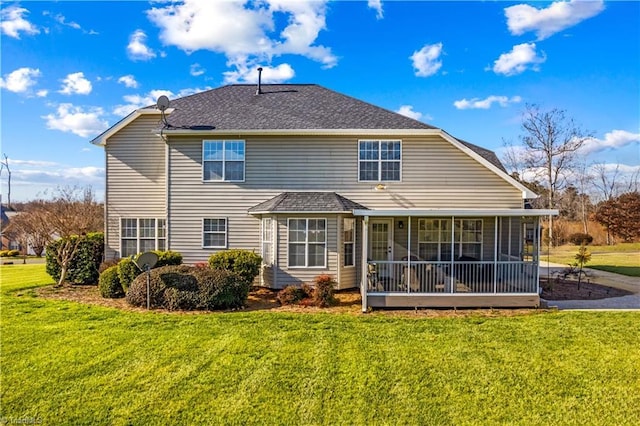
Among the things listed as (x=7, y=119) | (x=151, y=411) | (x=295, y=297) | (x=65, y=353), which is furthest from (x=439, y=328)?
(x=7, y=119)

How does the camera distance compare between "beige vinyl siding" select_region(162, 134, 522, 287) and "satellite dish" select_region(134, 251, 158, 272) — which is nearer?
"satellite dish" select_region(134, 251, 158, 272)

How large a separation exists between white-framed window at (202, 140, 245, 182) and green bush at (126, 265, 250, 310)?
4.49 meters

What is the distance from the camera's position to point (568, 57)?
18.0m

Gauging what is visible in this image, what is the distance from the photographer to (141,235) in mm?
14188

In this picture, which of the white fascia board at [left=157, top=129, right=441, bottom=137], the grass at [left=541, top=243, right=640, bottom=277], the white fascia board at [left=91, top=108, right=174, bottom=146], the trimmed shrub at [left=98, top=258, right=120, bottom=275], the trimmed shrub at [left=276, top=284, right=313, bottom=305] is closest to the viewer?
the trimmed shrub at [left=276, top=284, right=313, bottom=305]

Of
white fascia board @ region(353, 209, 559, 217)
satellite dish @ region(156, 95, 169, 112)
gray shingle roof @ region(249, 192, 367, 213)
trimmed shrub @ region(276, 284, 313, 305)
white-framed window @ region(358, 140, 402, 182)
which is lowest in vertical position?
trimmed shrub @ region(276, 284, 313, 305)

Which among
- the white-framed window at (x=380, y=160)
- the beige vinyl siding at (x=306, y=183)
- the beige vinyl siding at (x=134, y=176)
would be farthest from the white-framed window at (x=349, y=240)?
the beige vinyl siding at (x=134, y=176)

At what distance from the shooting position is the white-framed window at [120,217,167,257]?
14.1 metres

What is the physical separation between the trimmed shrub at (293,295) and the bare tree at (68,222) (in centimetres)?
861

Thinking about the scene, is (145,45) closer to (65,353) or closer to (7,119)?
(7,119)

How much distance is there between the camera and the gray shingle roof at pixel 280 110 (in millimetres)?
13484

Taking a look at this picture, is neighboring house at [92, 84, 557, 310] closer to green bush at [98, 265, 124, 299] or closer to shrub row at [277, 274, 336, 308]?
shrub row at [277, 274, 336, 308]

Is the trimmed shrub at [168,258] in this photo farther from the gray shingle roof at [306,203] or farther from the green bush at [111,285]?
the gray shingle roof at [306,203]

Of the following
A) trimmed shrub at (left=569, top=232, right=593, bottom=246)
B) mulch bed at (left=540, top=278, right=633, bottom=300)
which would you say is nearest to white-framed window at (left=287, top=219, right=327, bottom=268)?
mulch bed at (left=540, top=278, right=633, bottom=300)
